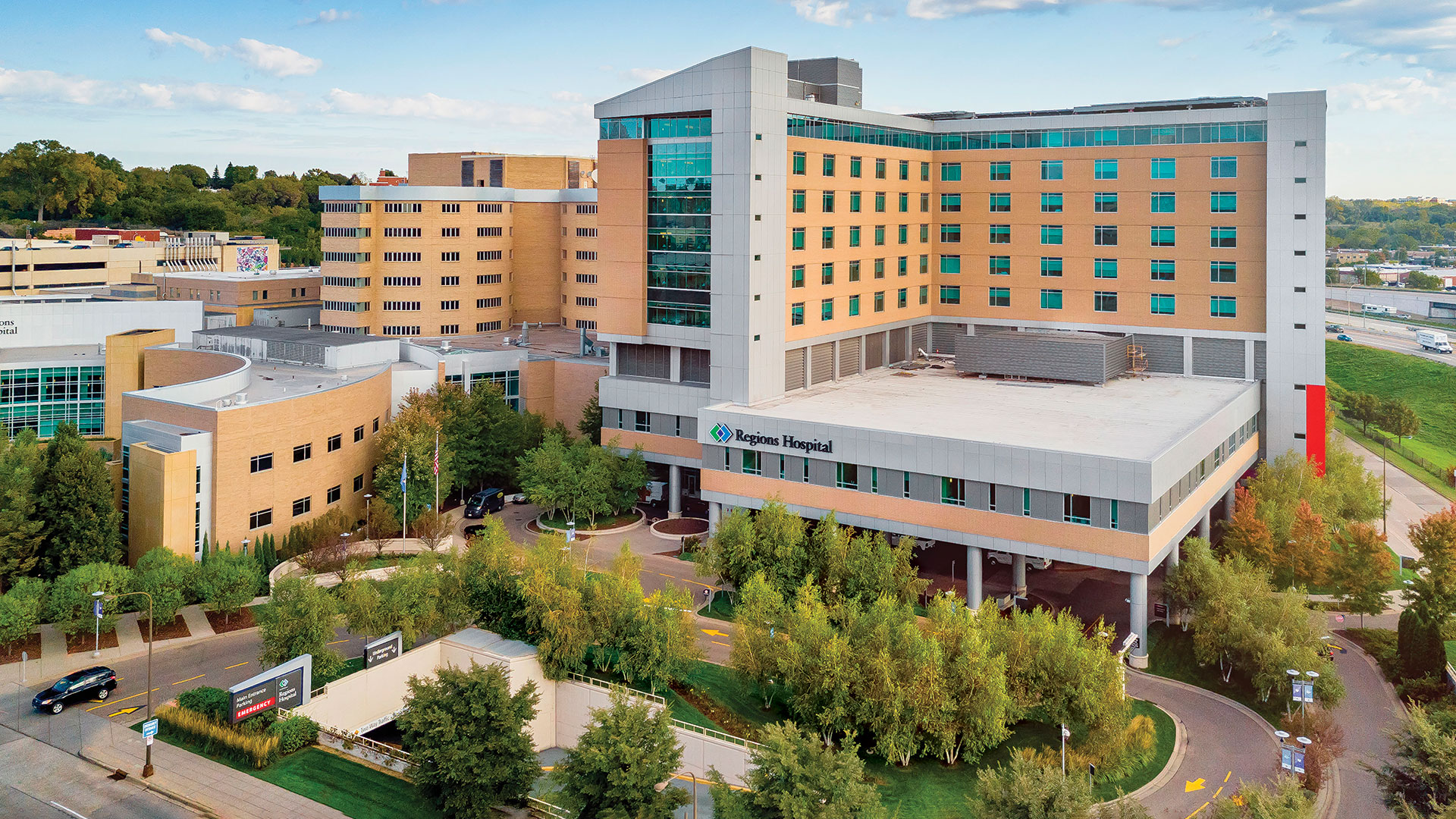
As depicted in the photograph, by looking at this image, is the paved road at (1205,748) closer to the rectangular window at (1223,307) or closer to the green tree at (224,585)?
the rectangular window at (1223,307)

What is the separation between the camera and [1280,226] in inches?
3004

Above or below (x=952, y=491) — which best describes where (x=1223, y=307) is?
above

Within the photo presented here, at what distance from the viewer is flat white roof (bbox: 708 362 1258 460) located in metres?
58.7

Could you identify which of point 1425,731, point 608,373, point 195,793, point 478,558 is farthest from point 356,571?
point 1425,731

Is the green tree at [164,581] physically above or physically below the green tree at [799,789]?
above

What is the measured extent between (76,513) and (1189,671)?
2151 inches

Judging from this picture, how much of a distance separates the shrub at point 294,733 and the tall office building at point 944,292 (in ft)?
91.5

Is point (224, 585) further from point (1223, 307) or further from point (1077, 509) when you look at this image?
point (1223, 307)

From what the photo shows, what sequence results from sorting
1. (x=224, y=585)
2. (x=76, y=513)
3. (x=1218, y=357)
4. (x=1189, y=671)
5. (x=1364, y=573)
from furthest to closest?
(x=1218, y=357) < (x=1364, y=573) < (x=76, y=513) < (x=224, y=585) < (x=1189, y=671)

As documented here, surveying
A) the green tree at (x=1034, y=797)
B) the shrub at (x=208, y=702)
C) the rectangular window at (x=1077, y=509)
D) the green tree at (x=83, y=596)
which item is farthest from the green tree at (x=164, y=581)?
the rectangular window at (x=1077, y=509)

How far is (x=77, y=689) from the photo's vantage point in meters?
47.3

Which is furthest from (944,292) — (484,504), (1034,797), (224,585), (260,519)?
(1034,797)

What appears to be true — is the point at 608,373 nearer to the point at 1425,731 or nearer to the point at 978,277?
the point at 978,277

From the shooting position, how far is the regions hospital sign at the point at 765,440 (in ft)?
206
